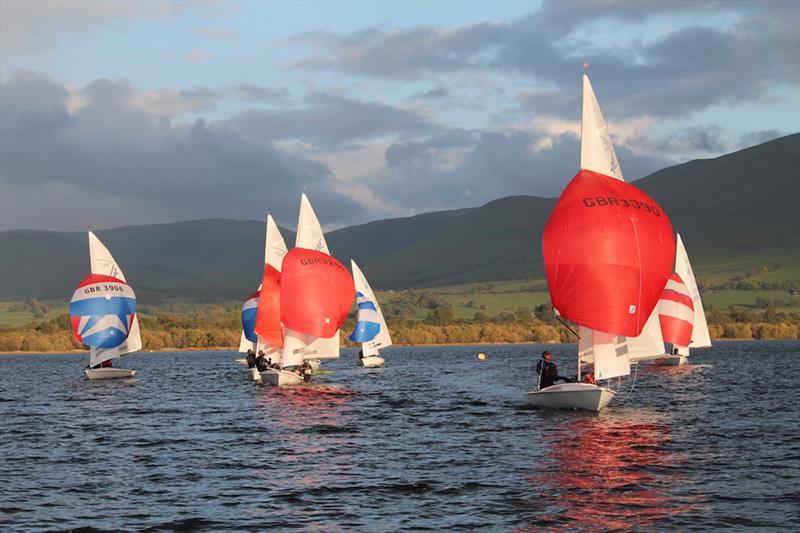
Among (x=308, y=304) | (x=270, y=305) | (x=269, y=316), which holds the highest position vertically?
(x=270, y=305)

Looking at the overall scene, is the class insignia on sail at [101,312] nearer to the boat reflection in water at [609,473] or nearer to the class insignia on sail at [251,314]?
the class insignia on sail at [251,314]

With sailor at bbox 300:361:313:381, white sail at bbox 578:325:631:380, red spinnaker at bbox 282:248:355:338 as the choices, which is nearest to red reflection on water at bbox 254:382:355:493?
sailor at bbox 300:361:313:381

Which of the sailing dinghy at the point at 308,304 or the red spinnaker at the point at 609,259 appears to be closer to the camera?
the red spinnaker at the point at 609,259

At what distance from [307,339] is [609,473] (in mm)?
38733

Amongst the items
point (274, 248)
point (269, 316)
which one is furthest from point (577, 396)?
point (274, 248)

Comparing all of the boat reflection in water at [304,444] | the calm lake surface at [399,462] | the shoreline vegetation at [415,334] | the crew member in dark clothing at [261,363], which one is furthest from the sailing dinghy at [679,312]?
the shoreline vegetation at [415,334]

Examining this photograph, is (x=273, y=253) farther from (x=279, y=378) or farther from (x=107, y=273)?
(x=107, y=273)

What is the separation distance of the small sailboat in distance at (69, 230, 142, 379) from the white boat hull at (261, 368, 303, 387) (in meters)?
17.5

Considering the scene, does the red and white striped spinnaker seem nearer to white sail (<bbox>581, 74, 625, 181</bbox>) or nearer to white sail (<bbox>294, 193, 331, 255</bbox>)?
white sail (<bbox>294, 193, 331, 255</bbox>)

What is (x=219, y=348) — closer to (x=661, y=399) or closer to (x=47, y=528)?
(x=661, y=399)

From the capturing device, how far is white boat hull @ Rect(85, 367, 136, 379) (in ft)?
280

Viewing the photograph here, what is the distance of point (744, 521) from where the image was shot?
954 inches

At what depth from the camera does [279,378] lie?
67500mm

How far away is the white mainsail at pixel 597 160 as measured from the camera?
44.4 m
